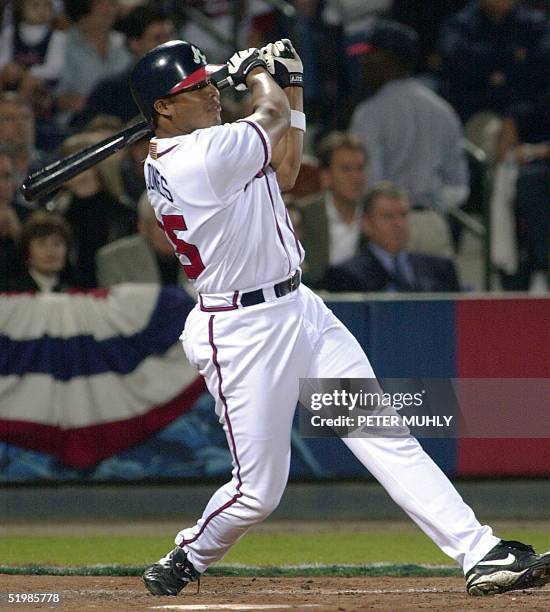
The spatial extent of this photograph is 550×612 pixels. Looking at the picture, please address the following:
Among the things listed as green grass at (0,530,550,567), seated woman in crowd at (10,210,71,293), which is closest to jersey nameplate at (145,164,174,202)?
green grass at (0,530,550,567)

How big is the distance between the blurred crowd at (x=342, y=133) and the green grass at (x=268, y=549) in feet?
5.30

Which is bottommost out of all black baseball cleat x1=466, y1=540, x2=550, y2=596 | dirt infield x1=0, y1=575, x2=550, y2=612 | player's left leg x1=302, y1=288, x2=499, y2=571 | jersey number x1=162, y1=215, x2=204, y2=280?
dirt infield x1=0, y1=575, x2=550, y2=612

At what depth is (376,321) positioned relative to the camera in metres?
7.57

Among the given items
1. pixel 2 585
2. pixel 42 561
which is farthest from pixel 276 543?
pixel 2 585

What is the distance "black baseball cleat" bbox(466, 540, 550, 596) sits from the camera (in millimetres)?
4461

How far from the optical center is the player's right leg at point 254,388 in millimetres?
4734

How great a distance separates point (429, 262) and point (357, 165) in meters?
0.83

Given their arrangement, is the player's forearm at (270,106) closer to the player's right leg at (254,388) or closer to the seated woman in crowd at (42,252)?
the player's right leg at (254,388)

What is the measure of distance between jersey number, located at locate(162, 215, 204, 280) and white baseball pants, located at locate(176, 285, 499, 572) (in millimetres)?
175

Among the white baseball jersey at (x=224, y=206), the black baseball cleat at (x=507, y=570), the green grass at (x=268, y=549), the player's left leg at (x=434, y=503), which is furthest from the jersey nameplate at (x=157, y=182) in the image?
the green grass at (x=268, y=549)

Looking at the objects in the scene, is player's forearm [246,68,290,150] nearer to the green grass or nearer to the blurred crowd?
the green grass

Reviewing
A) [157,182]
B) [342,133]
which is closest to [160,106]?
[157,182]

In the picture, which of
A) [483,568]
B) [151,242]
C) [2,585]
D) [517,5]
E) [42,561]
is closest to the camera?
[483,568]

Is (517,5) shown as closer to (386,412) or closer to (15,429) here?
(15,429)
